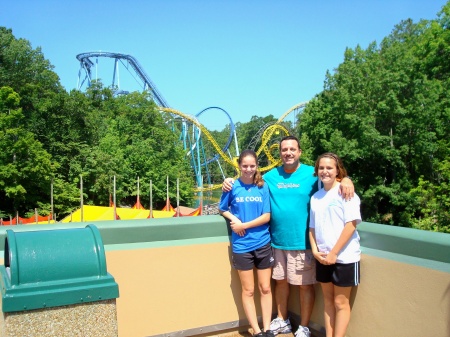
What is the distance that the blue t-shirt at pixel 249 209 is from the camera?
3.23 meters

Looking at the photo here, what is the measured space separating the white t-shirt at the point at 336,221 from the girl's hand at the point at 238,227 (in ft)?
1.75

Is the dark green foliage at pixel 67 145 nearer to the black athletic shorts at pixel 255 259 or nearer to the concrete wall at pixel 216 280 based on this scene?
the concrete wall at pixel 216 280

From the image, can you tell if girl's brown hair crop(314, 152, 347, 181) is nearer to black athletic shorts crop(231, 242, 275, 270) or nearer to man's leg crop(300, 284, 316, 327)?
black athletic shorts crop(231, 242, 275, 270)

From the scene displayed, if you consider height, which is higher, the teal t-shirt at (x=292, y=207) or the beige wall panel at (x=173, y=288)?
the teal t-shirt at (x=292, y=207)

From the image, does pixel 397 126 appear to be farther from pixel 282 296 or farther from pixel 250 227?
pixel 250 227

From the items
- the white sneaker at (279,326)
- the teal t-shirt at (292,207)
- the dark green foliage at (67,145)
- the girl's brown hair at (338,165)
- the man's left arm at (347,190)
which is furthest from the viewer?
the dark green foliage at (67,145)

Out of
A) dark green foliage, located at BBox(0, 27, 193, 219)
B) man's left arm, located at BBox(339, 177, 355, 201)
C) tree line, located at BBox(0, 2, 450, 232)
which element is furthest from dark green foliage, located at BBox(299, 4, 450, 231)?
man's left arm, located at BBox(339, 177, 355, 201)

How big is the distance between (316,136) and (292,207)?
28.5m

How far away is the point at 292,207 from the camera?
10.6ft

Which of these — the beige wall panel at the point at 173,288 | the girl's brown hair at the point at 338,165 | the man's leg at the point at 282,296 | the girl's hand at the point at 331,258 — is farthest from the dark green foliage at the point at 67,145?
the girl's hand at the point at 331,258

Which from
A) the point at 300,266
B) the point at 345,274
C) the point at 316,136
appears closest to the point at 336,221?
the point at 345,274

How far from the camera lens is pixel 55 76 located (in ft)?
116

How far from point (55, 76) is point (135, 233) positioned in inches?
1385

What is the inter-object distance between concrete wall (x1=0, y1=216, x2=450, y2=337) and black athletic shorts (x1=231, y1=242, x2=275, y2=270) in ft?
0.62
